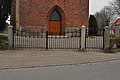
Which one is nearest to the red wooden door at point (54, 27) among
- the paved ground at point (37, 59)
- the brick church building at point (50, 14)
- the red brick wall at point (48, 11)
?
the brick church building at point (50, 14)

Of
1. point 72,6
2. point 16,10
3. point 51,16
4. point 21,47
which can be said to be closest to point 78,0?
point 72,6

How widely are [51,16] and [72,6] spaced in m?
3.08

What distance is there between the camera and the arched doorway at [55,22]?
4174 cm

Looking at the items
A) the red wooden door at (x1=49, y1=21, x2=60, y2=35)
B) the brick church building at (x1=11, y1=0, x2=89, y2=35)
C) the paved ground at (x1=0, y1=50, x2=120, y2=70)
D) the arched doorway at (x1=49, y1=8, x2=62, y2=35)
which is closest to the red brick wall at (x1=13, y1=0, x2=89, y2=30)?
the brick church building at (x1=11, y1=0, x2=89, y2=35)

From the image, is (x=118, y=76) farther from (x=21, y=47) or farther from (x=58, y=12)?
(x=58, y=12)

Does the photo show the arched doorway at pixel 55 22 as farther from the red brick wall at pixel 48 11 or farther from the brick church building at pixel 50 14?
the red brick wall at pixel 48 11

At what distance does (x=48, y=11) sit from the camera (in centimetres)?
4072

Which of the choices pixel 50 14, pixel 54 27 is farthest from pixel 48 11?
pixel 54 27

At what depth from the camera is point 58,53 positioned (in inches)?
820

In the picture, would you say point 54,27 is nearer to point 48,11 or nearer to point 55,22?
point 55,22

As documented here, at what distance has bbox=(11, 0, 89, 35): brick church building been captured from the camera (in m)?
39.5

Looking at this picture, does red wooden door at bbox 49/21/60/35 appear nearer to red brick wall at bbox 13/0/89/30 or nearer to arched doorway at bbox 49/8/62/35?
arched doorway at bbox 49/8/62/35

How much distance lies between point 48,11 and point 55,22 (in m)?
2.25

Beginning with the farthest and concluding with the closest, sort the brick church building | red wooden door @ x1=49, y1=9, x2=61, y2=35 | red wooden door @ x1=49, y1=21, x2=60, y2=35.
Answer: red wooden door @ x1=49, y1=9, x2=61, y2=35 → red wooden door @ x1=49, y1=21, x2=60, y2=35 → the brick church building
